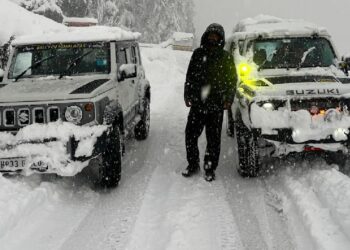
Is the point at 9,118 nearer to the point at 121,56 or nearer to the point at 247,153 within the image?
the point at 121,56

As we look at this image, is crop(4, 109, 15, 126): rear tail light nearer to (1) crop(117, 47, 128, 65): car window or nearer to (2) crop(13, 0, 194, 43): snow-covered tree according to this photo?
(1) crop(117, 47, 128, 65): car window

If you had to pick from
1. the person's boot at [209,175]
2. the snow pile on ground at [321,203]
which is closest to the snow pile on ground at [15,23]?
the person's boot at [209,175]

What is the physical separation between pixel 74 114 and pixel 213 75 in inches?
77.5

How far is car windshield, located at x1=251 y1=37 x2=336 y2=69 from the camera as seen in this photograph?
289 inches

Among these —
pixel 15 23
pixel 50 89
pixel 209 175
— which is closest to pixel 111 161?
pixel 50 89

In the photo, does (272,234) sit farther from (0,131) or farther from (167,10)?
(167,10)

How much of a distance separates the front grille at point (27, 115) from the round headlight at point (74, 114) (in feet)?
0.39

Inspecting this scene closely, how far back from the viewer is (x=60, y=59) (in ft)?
23.5

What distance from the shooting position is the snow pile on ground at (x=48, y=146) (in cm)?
575

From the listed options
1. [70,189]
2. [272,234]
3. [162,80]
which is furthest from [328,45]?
[162,80]

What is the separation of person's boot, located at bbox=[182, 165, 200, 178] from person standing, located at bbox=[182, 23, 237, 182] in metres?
0.25

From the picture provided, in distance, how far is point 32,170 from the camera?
5.78 meters

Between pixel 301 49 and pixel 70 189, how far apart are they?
395 centimetres

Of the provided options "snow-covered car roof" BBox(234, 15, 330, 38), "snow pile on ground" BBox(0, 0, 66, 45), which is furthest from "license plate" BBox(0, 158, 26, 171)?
"snow pile on ground" BBox(0, 0, 66, 45)
